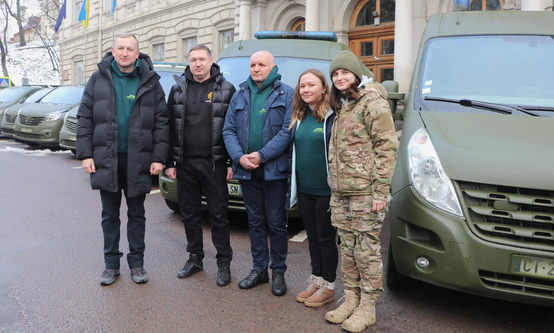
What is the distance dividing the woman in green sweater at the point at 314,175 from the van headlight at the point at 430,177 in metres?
0.63

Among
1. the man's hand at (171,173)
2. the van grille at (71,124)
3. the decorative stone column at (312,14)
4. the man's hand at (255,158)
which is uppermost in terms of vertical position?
the decorative stone column at (312,14)

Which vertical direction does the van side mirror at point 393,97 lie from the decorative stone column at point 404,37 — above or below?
below

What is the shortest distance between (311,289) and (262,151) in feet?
3.61

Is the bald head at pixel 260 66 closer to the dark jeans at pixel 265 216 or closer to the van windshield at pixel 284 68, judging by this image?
the dark jeans at pixel 265 216

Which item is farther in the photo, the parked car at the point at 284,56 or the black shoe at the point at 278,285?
the parked car at the point at 284,56

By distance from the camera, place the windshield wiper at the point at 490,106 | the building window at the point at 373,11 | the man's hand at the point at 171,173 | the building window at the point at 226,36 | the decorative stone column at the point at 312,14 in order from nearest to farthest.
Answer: the windshield wiper at the point at 490,106 → the man's hand at the point at 171,173 → the building window at the point at 373,11 → the decorative stone column at the point at 312,14 → the building window at the point at 226,36

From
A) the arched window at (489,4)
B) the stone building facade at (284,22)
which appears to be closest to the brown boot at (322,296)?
the stone building facade at (284,22)

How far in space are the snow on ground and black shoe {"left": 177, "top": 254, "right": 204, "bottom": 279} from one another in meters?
52.7

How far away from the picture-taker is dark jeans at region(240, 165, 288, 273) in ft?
12.6

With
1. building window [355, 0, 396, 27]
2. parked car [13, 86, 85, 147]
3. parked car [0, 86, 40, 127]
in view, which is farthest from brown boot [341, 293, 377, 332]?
parked car [0, 86, 40, 127]

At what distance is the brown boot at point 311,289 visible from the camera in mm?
3633

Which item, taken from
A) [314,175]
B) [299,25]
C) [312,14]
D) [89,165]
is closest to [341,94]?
[314,175]

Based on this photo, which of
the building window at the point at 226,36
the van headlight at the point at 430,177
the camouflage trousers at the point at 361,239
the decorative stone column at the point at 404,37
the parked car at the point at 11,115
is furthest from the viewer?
the building window at the point at 226,36

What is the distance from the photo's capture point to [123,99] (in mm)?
3926
